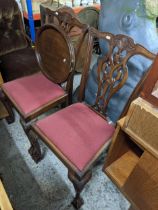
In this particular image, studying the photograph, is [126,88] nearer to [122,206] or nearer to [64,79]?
[64,79]

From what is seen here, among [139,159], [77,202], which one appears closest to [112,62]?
[139,159]

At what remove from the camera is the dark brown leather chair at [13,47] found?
1.50m

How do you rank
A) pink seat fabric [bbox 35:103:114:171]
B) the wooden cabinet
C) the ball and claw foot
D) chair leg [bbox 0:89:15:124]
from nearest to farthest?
the wooden cabinet → pink seat fabric [bbox 35:103:114:171] → the ball and claw foot → chair leg [bbox 0:89:15:124]

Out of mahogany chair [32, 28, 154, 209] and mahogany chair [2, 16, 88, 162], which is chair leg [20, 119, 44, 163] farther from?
mahogany chair [32, 28, 154, 209]

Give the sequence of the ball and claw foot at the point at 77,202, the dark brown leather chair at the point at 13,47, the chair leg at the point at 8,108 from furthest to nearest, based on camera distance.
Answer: the dark brown leather chair at the point at 13,47 → the chair leg at the point at 8,108 → the ball and claw foot at the point at 77,202

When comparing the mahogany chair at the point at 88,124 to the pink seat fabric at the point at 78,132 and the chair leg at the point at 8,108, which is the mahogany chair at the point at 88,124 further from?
the chair leg at the point at 8,108

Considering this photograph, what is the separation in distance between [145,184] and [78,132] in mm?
428

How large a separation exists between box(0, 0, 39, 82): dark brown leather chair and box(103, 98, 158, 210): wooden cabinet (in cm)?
105

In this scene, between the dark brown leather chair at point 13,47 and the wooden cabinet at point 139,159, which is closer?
the wooden cabinet at point 139,159

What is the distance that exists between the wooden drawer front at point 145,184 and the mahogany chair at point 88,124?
0.22 m

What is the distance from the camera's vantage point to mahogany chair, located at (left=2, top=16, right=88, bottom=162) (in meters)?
1.06

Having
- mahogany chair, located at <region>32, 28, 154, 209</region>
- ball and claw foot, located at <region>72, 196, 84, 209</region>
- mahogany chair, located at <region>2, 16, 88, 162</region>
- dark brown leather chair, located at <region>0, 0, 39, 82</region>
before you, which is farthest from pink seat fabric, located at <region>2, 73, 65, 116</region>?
ball and claw foot, located at <region>72, 196, 84, 209</region>

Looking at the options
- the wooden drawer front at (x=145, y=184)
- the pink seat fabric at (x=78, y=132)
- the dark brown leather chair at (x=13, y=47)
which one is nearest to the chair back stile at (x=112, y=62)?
the pink seat fabric at (x=78, y=132)

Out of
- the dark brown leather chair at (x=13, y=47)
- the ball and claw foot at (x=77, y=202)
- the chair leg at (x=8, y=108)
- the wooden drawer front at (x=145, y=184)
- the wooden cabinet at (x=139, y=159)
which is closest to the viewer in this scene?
the wooden cabinet at (x=139, y=159)
